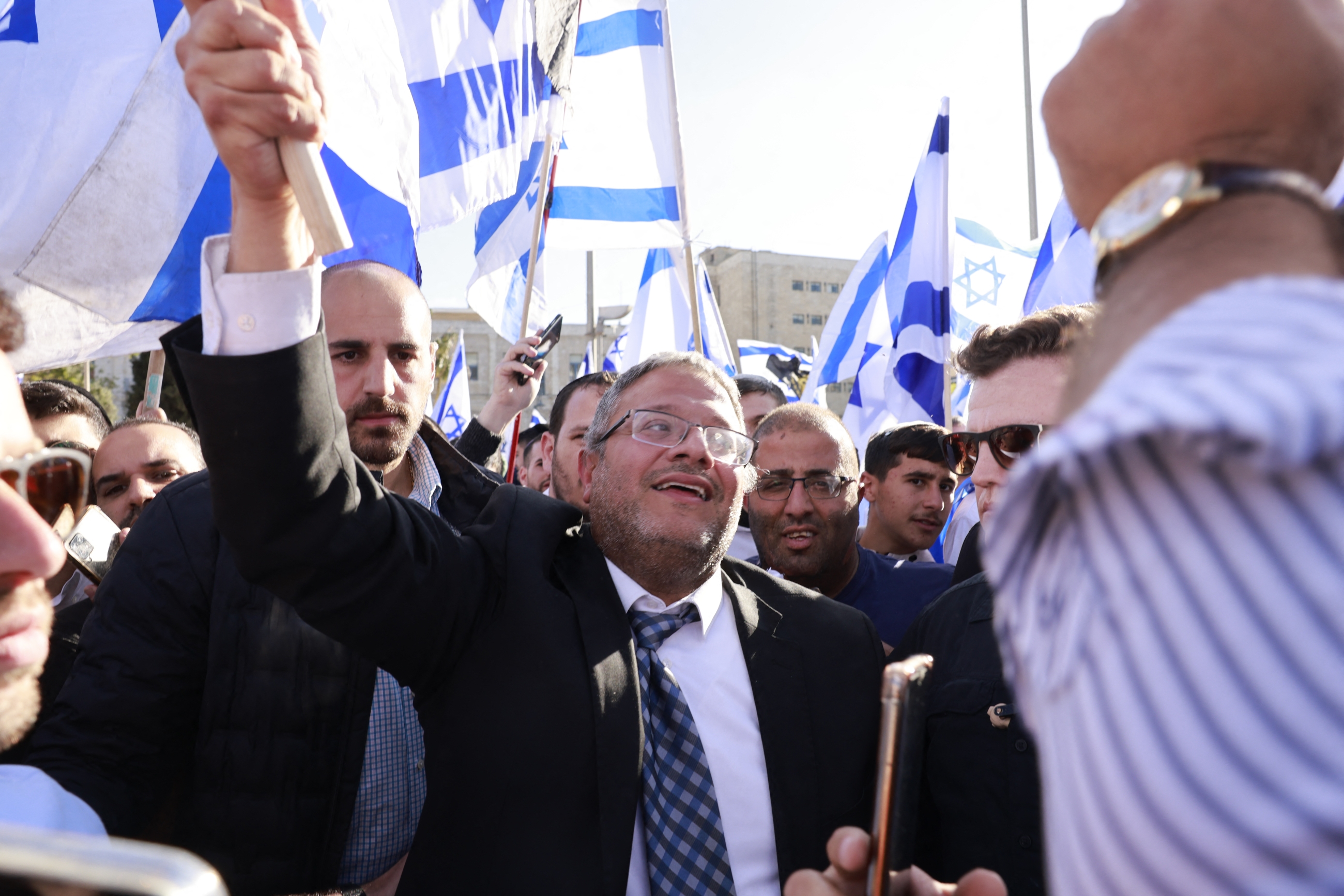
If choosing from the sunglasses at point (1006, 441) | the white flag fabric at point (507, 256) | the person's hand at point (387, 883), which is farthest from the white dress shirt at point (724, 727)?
the white flag fabric at point (507, 256)

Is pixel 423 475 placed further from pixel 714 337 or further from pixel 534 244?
pixel 714 337

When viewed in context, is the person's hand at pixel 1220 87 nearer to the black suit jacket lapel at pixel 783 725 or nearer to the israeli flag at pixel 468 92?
the black suit jacket lapel at pixel 783 725

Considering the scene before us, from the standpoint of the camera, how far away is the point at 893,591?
3781mm

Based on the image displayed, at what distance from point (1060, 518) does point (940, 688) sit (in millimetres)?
1812

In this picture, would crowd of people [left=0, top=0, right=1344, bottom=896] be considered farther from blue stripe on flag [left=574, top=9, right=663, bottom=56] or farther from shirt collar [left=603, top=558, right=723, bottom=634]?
blue stripe on flag [left=574, top=9, right=663, bottom=56]

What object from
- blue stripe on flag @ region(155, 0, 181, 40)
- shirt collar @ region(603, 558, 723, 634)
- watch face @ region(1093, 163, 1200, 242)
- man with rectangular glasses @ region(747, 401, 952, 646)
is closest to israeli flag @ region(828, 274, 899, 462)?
man with rectangular glasses @ region(747, 401, 952, 646)

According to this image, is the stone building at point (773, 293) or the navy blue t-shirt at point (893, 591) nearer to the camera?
the navy blue t-shirt at point (893, 591)

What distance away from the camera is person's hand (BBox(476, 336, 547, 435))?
15.6 feet

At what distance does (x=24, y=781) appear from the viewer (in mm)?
1330

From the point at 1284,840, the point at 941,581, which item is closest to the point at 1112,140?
the point at 1284,840

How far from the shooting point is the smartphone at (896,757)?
107 cm

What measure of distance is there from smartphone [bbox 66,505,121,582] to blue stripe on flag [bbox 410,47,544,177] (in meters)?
2.79

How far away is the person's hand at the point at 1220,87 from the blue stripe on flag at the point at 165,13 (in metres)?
3.67

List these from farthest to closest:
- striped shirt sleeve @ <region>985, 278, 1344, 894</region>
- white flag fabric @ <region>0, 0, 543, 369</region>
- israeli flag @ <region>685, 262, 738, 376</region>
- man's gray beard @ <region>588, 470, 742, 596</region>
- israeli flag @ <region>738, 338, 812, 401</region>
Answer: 1. israeli flag @ <region>738, 338, 812, 401</region>
2. israeli flag @ <region>685, 262, 738, 376</region>
3. white flag fabric @ <region>0, 0, 543, 369</region>
4. man's gray beard @ <region>588, 470, 742, 596</region>
5. striped shirt sleeve @ <region>985, 278, 1344, 894</region>
